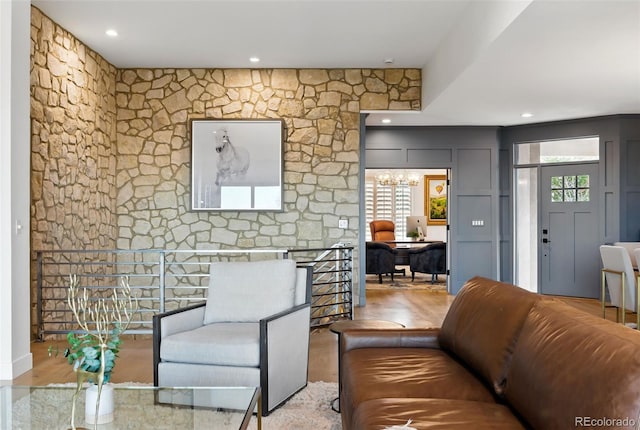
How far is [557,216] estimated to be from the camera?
8.14 metres

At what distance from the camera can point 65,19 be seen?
17.0 feet

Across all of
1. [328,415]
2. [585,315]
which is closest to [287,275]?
[328,415]

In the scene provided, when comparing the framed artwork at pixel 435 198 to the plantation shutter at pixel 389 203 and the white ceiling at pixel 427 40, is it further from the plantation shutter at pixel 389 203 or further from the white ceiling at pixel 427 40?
the white ceiling at pixel 427 40

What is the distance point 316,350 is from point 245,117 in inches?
135

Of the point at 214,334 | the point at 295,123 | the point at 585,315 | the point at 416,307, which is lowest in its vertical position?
the point at 416,307

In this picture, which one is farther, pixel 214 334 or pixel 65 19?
pixel 65 19

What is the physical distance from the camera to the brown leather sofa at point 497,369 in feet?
4.54

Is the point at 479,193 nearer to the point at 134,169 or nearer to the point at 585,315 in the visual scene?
the point at 134,169

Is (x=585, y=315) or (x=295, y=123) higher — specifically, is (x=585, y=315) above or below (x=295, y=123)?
below

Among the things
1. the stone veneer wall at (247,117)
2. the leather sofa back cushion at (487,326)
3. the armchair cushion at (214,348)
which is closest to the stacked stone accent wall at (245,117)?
the stone veneer wall at (247,117)

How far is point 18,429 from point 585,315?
2.13 metres

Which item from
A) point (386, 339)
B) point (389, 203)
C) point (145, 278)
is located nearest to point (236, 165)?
point (145, 278)

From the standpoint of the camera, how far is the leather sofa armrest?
286cm

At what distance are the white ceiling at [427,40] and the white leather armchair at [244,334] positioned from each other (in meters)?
2.57
